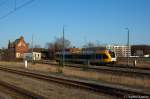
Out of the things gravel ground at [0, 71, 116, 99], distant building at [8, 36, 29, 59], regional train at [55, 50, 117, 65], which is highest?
distant building at [8, 36, 29, 59]

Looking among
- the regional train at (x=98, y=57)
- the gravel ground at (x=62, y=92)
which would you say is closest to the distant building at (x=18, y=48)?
the regional train at (x=98, y=57)

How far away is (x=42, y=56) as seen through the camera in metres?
123

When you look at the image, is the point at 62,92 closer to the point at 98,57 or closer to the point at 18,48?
the point at 98,57

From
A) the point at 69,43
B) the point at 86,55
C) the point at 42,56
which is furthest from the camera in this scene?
the point at 69,43

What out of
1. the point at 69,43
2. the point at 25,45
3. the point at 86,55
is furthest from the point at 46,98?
the point at 69,43

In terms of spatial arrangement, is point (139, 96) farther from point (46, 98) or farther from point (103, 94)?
point (46, 98)

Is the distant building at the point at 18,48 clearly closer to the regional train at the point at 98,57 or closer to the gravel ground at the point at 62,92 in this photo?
the regional train at the point at 98,57

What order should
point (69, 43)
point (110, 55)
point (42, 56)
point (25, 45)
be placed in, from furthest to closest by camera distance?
point (69, 43) → point (25, 45) → point (42, 56) → point (110, 55)

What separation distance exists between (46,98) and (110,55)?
43.5 m

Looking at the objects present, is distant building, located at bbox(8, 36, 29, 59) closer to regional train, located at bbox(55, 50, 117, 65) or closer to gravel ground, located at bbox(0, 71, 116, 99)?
regional train, located at bbox(55, 50, 117, 65)

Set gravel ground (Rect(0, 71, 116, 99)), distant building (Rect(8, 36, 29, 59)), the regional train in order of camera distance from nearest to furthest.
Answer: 1. gravel ground (Rect(0, 71, 116, 99))
2. the regional train
3. distant building (Rect(8, 36, 29, 59))

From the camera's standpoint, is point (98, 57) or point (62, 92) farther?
point (98, 57)

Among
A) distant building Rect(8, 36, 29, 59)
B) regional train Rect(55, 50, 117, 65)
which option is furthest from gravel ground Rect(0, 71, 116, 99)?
distant building Rect(8, 36, 29, 59)

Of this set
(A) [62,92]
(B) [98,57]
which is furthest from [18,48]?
(A) [62,92]
